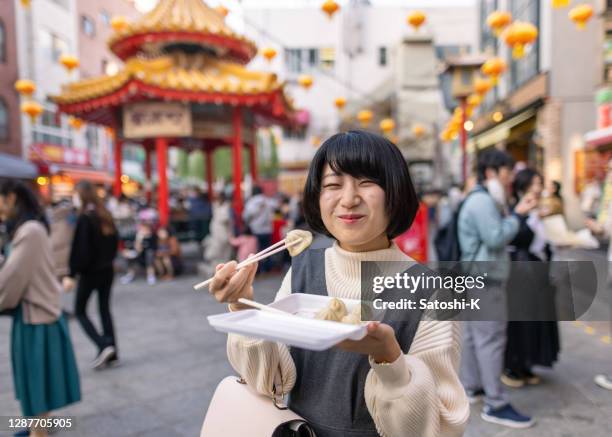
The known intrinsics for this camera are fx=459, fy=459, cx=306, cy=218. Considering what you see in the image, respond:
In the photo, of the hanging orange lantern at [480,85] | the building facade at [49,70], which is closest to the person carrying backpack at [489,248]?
the hanging orange lantern at [480,85]

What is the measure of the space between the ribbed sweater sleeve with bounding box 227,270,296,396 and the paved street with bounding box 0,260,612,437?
656mm

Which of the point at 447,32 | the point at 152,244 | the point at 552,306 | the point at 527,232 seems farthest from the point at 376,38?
the point at 552,306

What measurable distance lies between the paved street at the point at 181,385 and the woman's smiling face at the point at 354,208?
77 cm

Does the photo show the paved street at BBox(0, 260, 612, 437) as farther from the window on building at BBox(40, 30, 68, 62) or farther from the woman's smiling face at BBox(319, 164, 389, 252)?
the window on building at BBox(40, 30, 68, 62)

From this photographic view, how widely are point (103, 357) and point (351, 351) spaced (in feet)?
12.2

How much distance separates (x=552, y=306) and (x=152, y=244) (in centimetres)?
793

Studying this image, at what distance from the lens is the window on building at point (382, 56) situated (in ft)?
84.3

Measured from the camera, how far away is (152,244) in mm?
8547

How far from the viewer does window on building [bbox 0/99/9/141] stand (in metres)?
17.3

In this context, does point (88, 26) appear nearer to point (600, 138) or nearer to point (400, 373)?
point (600, 138)

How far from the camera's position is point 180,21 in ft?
27.2

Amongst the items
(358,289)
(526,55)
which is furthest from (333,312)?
(526,55)

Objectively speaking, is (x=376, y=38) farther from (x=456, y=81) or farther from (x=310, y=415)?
(x=310, y=415)

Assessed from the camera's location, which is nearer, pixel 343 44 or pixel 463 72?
pixel 463 72
